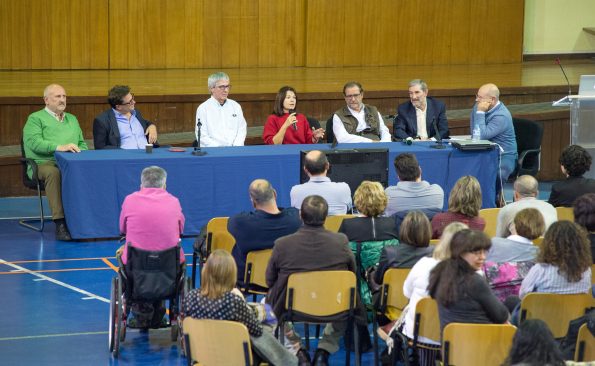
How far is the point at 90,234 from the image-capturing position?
8273 mm

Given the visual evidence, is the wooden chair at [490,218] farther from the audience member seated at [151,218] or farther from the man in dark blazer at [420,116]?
the man in dark blazer at [420,116]

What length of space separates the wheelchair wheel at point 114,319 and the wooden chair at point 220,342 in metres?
1.19

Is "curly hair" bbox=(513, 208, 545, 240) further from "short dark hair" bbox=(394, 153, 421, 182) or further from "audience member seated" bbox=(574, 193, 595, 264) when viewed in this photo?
"short dark hair" bbox=(394, 153, 421, 182)

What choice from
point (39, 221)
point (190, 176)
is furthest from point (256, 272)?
point (39, 221)

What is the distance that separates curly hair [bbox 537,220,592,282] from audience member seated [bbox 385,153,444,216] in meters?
1.75

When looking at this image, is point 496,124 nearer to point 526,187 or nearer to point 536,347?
point 526,187

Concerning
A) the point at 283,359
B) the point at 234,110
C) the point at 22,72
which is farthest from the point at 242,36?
the point at 283,359

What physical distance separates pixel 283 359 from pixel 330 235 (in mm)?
813

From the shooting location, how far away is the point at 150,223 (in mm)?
5758

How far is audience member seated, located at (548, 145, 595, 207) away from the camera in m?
6.85

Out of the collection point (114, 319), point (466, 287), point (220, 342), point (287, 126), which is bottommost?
point (114, 319)

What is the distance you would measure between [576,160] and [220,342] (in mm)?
3391

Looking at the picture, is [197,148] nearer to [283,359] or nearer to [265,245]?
[265,245]

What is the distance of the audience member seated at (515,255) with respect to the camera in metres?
5.20
